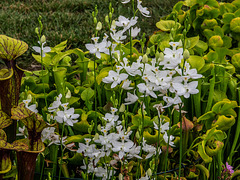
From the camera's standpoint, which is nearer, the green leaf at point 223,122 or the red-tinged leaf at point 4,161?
the red-tinged leaf at point 4,161

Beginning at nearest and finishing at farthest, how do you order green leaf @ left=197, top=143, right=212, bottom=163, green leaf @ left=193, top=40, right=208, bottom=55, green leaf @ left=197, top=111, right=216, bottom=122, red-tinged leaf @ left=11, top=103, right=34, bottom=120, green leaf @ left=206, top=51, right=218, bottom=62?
1. red-tinged leaf @ left=11, top=103, right=34, bottom=120
2. green leaf @ left=197, top=143, right=212, bottom=163
3. green leaf @ left=197, top=111, right=216, bottom=122
4. green leaf @ left=206, top=51, right=218, bottom=62
5. green leaf @ left=193, top=40, right=208, bottom=55

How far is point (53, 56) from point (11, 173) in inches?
23.6

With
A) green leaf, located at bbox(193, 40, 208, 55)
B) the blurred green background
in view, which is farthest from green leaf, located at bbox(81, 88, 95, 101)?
the blurred green background

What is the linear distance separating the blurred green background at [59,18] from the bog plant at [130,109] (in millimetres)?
2214

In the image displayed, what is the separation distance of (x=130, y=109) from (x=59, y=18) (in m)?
3.14

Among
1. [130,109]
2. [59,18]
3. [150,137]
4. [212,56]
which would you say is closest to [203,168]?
[150,137]

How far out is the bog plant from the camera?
96cm

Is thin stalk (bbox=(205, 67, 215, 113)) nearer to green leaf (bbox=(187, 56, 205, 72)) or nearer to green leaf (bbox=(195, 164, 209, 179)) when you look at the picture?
green leaf (bbox=(187, 56, 205, 72))

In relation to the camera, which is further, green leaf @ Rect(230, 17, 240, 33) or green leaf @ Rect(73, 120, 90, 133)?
green leaf @ Rect(230, 17, 240, 33)

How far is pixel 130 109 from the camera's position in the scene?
1462 mm

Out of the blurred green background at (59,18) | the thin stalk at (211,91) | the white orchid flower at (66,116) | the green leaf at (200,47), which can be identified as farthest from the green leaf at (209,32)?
the blurred green background at (59,18)

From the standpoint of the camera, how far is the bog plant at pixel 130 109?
A: 96 centimetres

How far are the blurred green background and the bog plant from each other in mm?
2214

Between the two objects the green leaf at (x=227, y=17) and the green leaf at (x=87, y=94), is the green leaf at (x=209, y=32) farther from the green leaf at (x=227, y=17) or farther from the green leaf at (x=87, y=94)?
the green leaf at (x=87, y=94)
